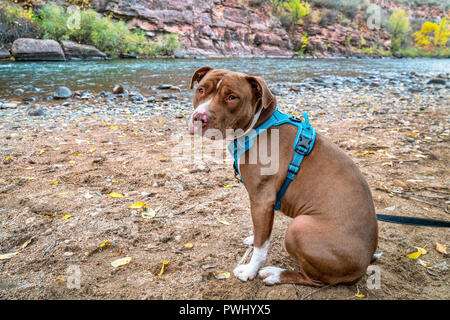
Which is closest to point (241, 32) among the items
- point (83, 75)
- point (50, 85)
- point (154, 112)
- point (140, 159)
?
point (83, 75)

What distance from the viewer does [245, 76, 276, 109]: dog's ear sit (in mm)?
2119

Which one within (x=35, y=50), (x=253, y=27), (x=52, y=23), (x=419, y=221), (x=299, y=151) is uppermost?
(x=253, y=27)

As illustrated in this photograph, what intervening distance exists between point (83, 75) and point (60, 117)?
308 inches

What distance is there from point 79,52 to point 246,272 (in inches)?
934

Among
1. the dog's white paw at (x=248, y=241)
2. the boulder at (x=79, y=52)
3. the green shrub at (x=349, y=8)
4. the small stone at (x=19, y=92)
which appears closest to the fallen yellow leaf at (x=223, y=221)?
the dog's white paw at (x=248, y=241)

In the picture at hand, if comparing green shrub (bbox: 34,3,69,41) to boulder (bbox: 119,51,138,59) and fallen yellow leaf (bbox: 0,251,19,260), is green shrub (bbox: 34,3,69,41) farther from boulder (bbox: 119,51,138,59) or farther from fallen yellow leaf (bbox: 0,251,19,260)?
fallen yellow leaf (bbox: 0,251,19,260)

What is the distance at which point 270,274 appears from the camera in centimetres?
217

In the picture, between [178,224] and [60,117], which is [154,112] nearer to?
[60,117]

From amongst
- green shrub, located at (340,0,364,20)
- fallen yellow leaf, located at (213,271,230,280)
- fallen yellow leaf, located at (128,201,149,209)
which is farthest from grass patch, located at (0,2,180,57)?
green shrub, located at (340,0,364,20)

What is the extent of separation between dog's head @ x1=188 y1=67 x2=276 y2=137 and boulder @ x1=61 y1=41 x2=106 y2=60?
22.3 metres

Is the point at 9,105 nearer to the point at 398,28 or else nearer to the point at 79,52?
the point at 79,52

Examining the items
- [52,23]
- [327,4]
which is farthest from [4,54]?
[327,4]

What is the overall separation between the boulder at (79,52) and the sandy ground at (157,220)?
18.4m
